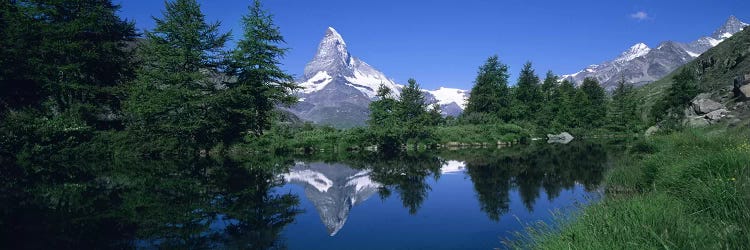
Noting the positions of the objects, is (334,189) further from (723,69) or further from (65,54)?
(723,69)

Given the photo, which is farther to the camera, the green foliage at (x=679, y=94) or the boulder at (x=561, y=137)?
the boulder at (x=561, y=137)

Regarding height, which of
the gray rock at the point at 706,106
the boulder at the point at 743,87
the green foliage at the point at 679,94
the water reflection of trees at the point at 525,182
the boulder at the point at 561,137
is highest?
the green foliage at the point at 679,94

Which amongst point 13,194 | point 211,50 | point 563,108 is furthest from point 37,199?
point 563,108

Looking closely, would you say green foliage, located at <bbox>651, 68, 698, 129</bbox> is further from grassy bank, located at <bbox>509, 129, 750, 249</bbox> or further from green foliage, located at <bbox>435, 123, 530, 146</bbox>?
grassy bank, located at <bbox>509, 129, 750, 249</bbox>

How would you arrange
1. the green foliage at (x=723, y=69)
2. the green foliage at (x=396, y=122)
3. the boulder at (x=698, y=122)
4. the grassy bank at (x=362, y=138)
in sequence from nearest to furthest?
the boulder at (x=698, y=122) → the green foliage at (x=723, y=69) → the grassy bank at (x=362, y=138) → the green foliage at (x=396, y=122)

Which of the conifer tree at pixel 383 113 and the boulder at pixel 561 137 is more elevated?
the conifer tree at pixel 383 113

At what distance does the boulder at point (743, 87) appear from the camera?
24906mm

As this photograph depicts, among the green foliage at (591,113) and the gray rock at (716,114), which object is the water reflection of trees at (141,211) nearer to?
the gray rock at (716,114)

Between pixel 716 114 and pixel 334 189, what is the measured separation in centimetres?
2622

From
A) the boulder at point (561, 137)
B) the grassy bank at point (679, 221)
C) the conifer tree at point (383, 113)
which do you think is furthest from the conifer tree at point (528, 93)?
the grassy bank at point (679, 221)

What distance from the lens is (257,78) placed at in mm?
34562

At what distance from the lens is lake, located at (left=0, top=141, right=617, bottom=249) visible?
8.17 meters

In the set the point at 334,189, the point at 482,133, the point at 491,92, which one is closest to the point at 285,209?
the point at 334,189

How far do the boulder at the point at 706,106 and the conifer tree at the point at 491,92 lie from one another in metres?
32.0
